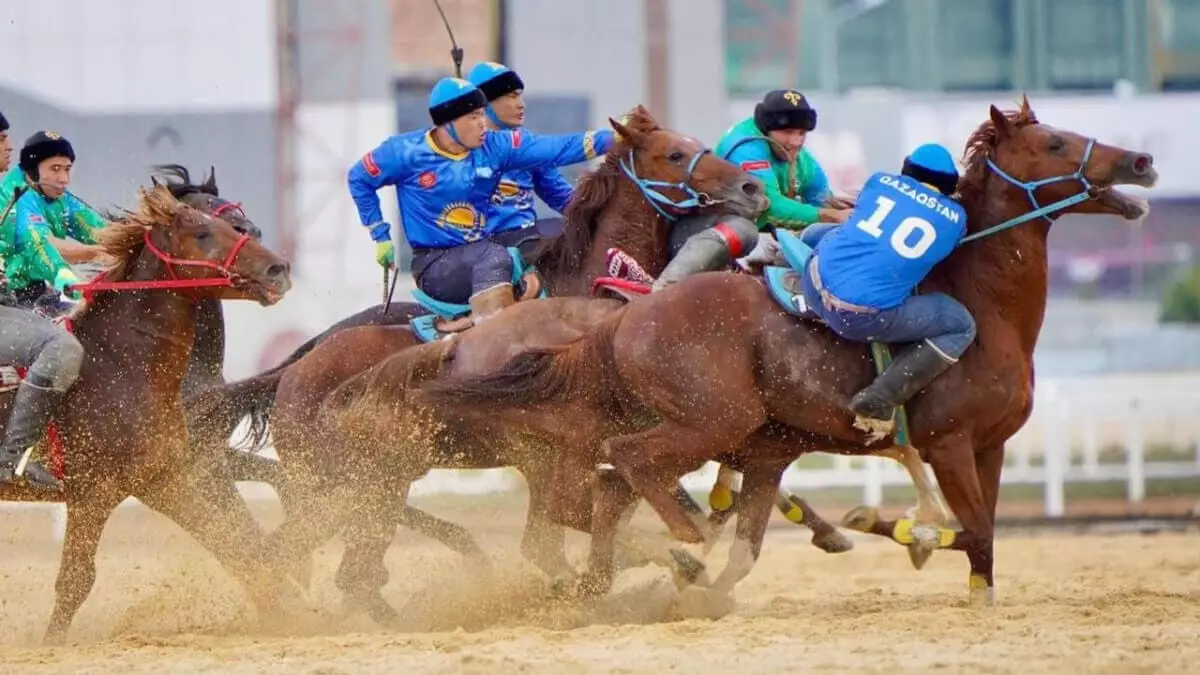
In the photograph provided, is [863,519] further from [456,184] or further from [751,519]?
[456,184]

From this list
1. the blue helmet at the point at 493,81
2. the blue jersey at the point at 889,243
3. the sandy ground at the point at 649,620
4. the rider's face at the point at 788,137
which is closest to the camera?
the sandy ground at the point at 649,620

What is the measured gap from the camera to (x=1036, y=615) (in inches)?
301

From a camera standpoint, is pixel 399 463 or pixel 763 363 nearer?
pixel 763 363

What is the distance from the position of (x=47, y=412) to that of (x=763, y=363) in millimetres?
3092

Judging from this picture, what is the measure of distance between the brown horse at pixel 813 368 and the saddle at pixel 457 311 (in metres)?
0.59

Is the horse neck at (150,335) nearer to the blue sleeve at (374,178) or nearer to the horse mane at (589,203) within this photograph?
the blue sleeve at (374,178)

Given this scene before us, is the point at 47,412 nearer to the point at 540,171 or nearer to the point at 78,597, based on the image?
the point at 78,597

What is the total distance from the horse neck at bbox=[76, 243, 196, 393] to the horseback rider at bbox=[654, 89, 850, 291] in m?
2.14

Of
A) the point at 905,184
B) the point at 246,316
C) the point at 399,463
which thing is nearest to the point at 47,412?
the point at 399,463

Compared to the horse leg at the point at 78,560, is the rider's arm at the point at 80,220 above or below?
above

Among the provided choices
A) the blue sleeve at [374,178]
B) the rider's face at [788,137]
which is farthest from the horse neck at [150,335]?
the rider's face at [788,137]

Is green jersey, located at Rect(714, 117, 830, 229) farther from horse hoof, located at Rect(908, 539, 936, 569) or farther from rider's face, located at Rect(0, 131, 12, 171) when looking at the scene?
rider's face, located at Rect(0, 131, 12, 171)

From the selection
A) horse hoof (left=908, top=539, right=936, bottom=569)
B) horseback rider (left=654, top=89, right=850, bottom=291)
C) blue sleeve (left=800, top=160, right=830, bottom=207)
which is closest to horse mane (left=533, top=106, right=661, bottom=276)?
horseback rider (left=654, top=89, right=850, bottom=291)

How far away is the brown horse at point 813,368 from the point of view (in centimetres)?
772
